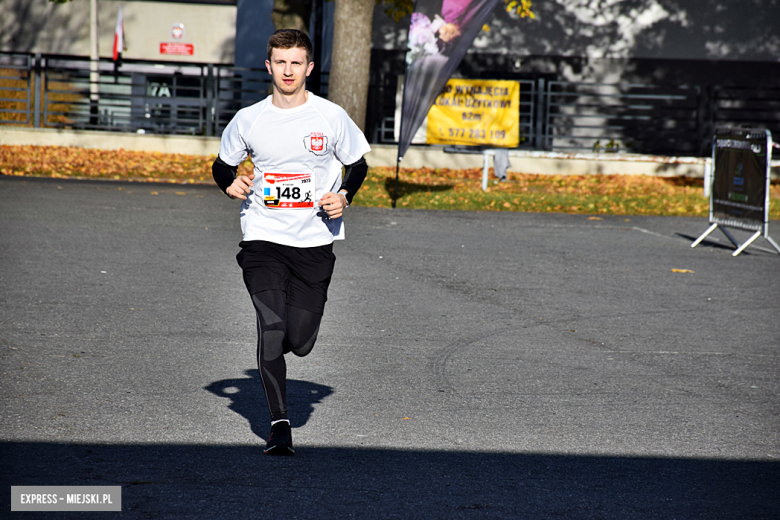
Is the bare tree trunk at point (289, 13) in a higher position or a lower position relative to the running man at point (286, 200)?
higher

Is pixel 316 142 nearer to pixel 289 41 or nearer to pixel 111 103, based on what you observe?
pixel 289 41

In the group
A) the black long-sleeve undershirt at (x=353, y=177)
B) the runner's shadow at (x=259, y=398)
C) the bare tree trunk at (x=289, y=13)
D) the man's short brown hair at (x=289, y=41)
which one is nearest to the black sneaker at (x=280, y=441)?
the runner's shadow at (x=259, y=398)

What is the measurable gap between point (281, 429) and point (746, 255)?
8.66 meters

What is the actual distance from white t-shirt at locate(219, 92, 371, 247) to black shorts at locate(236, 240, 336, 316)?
45mm

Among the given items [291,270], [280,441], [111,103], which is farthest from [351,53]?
[280,441]

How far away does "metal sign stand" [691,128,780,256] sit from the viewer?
11242mm

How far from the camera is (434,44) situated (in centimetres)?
1394

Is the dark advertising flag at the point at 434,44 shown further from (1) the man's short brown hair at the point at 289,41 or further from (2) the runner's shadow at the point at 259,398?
(1) the man's short brown hair at the point at 289,41

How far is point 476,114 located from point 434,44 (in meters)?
4.45

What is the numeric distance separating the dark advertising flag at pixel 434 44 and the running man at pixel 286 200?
9.41 metres

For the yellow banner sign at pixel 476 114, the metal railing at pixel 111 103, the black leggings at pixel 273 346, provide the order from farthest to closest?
the metal railing at pixel 111 103 → the yellow banner sign at pixel 476 114 → the black leggings at pixel 273 346

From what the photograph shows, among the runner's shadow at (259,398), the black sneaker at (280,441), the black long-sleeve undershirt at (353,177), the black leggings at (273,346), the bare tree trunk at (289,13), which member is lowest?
the runner's shadow at (259,398)

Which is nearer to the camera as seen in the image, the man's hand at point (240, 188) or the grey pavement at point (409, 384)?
the grey pavement at point (409, 384)

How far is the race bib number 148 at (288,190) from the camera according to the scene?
458cm
